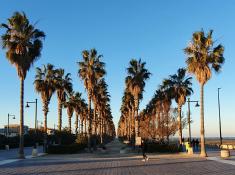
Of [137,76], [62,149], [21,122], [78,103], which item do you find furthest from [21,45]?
[78,103]

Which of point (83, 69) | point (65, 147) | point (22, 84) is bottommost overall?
point (65, 147)

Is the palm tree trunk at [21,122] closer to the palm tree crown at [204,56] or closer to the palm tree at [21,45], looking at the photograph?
the palm tree at [21,45]

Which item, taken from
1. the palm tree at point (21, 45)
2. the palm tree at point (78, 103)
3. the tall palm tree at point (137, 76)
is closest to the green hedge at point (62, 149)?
the palm tree at point (21, 45)

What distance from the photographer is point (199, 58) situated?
43438mm

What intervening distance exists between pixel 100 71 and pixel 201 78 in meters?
18.8

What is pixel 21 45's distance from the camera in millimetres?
40938

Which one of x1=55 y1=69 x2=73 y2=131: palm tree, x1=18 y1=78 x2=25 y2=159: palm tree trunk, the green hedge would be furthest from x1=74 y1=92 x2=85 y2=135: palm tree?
x1=18 y1=78 x2=25 y2=159: palm tree trunk

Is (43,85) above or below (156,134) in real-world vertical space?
above

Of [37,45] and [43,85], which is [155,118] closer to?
[43,85]

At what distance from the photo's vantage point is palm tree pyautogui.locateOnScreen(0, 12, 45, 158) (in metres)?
40.9

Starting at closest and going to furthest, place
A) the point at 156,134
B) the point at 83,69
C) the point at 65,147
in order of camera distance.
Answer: the point at 65,147
the point at 83,69
the point at 156,134

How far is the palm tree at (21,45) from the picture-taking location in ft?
134

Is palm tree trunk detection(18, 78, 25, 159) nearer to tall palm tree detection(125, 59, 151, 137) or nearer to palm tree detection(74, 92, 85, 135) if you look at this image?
tall palm tree detection(125, 59, 151, 137)

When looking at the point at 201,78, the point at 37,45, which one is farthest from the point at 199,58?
the point at 37,45
